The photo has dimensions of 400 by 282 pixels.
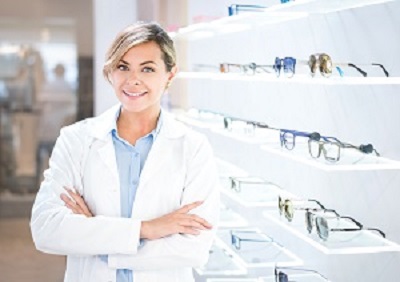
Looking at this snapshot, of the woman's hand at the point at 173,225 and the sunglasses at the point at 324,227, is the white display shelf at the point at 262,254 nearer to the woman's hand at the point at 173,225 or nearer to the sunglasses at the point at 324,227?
the sunglasses at the point at 324,227

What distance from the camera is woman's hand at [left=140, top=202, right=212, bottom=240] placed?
7.60ft

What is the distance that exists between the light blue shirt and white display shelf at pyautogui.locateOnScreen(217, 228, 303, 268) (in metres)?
1.17

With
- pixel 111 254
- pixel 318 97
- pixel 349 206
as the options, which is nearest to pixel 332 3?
pixel 318 97

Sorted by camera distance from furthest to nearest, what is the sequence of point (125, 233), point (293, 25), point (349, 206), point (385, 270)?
point (293, 25)
point (349, 206)
point (385, 270)
point (125, 233)

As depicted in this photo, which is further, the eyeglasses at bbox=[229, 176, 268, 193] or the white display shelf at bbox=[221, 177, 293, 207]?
the eyeglasses at bbox=[229, 176, 268, 193]

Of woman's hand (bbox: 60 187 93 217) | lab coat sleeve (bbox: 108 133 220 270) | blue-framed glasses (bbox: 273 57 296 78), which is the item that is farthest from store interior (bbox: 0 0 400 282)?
woman's hand (bbox: 60 187 93 217)

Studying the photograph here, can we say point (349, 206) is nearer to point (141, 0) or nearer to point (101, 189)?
point (101, 189)

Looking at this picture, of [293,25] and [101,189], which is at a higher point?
[293,25]

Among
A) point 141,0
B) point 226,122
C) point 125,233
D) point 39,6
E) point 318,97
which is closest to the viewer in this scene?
point 125,233

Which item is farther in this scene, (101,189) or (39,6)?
(39,6)

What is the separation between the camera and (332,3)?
2.69m

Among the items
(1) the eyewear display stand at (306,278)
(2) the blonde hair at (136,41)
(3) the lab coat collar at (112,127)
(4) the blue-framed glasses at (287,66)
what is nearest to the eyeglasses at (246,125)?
(4) the blue-framed glasses at (287,66)

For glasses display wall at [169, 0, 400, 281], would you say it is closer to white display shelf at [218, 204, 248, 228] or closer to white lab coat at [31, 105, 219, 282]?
white display shelf at [218, 204, 248, 228]

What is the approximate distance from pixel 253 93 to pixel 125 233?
74.3 inches
